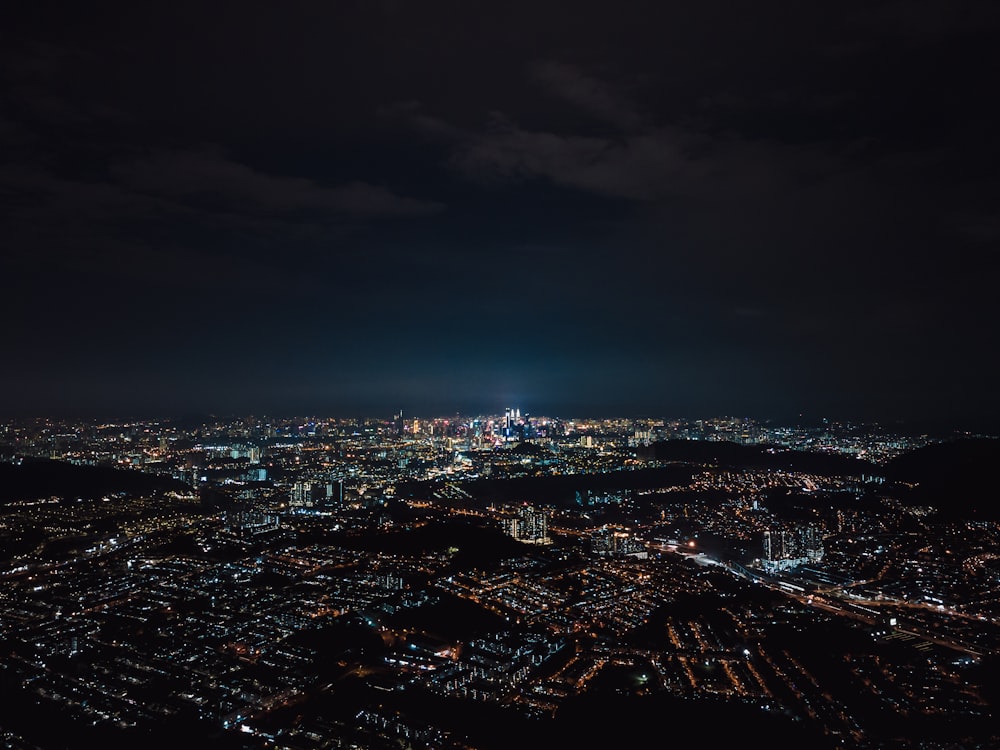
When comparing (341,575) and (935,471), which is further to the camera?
(935,471)

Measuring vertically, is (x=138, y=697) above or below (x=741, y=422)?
below

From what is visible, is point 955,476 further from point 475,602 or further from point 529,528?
point 475,602

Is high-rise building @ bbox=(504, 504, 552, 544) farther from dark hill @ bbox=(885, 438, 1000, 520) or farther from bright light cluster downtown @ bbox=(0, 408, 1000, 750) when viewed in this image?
dark hill @ bbox=(885, 438, 1000, 520)

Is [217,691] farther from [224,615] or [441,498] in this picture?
[441,498]

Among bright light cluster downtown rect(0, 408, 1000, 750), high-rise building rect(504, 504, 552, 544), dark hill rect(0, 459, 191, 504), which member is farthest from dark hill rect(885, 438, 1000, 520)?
dark hill rect(0, 459, 191, 504)

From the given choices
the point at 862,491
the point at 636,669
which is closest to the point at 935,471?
the point at 862,491

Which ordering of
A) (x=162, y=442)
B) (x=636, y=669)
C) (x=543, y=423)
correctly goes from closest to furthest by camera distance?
(x=636, y=669) < (x=162, y=442) < (x=543, y=423)

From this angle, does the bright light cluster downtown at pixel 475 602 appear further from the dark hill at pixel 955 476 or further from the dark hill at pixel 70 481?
the dark hill at pixel 955 476

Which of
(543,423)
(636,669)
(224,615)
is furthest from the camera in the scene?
(543,423)
